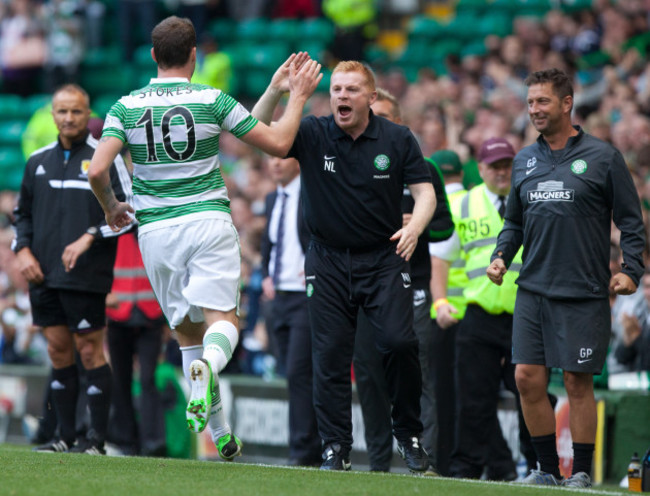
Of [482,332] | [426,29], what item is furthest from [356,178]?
[426,29]

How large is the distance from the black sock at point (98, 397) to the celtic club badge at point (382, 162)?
273 centimetres

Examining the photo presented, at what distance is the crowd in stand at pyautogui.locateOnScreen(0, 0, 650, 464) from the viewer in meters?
11.7

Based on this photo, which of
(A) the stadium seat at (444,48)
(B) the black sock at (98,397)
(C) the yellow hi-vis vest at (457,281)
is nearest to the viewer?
(B) the black sock at (98,397)

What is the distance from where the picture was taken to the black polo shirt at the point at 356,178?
7.04m

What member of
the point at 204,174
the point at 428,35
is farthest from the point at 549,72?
the point at 428,35

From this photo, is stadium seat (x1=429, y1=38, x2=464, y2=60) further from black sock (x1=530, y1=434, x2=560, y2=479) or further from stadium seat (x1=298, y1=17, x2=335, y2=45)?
black sock (x1=530, y1=434, x2=560, y2=479)

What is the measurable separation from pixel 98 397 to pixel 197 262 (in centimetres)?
227

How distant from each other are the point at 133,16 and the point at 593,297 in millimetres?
15857

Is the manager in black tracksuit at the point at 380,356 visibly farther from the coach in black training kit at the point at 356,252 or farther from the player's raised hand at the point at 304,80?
the player's raised hand at the point at 304,80

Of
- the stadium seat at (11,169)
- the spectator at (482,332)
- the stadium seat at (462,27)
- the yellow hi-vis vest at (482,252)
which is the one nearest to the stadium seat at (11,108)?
the stadium seat at (11,169)

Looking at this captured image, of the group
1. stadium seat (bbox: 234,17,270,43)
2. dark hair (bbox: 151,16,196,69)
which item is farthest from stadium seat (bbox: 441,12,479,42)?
dark hair (bbox: 151,16,196,69)

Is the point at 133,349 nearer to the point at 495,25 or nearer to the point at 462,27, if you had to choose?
the point at 495,25

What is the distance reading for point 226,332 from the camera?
6.51 m

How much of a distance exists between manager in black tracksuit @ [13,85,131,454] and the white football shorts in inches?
64.0
